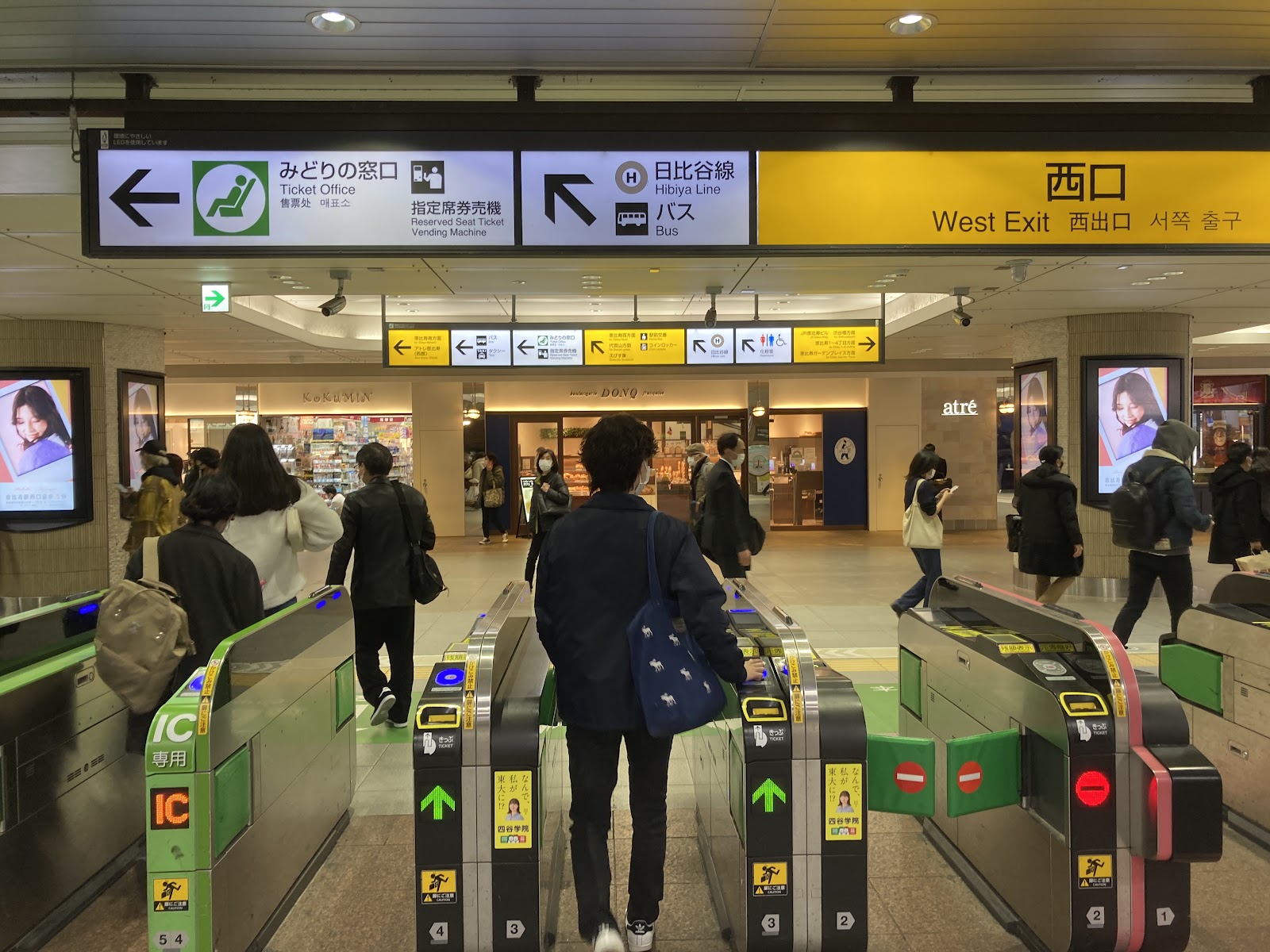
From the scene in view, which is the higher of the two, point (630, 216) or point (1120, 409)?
point (630, 216)

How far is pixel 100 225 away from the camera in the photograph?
121 inches

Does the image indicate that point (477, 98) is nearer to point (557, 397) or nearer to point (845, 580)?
point (845, 580)

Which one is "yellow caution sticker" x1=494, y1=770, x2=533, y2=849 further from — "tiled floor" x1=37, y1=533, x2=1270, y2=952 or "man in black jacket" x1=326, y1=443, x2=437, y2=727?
"man in black jacket" x1=326, y1=443, x2=437, y2=727

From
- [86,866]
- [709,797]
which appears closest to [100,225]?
[86,866]

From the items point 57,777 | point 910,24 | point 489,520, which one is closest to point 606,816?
point 57,777

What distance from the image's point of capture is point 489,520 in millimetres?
14055

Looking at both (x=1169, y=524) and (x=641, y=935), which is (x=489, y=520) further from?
(x=641, y=935)

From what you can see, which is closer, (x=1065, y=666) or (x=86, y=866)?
(x=1065, y=666)

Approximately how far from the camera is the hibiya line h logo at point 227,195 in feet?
10.2

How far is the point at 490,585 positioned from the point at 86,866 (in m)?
6.29

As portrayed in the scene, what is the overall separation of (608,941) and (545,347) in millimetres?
6313

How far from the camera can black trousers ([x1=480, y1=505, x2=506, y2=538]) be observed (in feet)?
45.8

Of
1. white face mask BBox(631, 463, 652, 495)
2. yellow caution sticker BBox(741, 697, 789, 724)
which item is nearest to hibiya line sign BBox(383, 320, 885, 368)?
white face mask BBox(631, 463, 652, 495)

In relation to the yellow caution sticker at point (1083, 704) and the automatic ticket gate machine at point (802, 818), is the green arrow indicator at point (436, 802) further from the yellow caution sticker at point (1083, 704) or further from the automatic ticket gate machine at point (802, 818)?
the yellow caution sticker at point (1083, 704)
